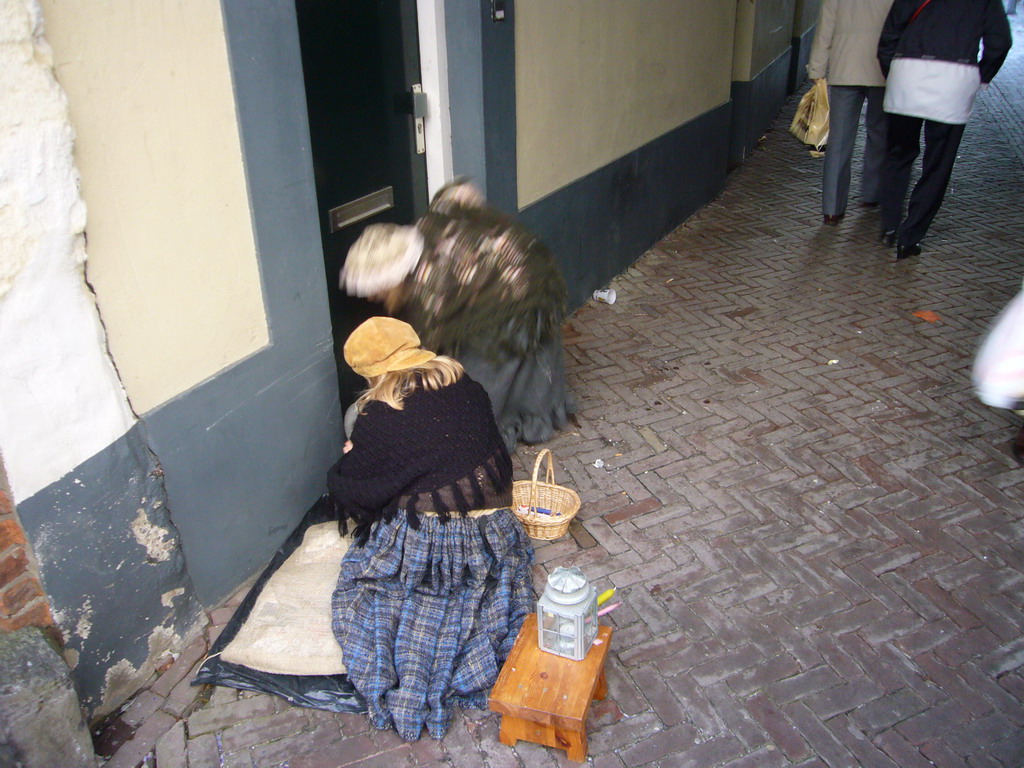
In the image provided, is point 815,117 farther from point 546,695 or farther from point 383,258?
point 546,695

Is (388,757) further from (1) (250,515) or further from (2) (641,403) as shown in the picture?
(2) (641,403)

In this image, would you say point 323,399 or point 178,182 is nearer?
point 178,182

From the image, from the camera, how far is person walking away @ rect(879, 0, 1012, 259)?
21.0 ft

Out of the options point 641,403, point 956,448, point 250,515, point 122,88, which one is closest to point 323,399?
point 250,515

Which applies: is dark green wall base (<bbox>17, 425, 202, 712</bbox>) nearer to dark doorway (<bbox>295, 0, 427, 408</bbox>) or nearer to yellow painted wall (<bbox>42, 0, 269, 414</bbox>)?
yellow painted wall (<bbox>42, 0, 269, 414</bbox>)

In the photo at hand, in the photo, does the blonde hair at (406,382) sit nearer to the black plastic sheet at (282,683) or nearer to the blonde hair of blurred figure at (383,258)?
the blonde hair of blurred figure at (383,258)

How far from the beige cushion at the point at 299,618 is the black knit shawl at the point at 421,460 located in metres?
0.42

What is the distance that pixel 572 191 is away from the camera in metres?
6.12

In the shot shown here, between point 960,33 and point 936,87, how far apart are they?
1.28ft

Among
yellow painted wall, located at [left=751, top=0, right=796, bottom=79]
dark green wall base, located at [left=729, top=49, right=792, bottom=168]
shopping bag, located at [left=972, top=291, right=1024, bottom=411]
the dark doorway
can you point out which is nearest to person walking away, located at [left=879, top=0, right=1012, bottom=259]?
dark green wall base, located at [left=729, top=49, right=792, bottom=168]

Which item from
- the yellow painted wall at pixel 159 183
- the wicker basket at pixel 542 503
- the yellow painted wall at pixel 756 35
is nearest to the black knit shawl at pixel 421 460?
the wicker basket at pixel 542 503

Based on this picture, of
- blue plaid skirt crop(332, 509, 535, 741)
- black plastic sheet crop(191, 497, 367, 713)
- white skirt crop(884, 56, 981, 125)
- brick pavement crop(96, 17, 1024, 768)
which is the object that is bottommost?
brick pavement crop(96, 17, 1024, 768)

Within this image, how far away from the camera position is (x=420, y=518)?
335 centimetres

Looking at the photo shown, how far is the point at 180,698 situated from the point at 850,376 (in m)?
4.14
